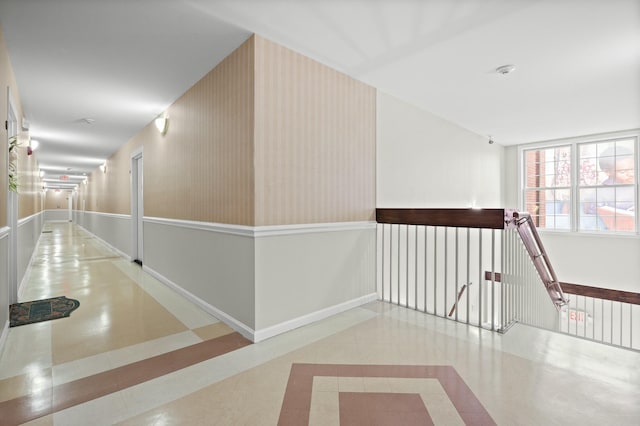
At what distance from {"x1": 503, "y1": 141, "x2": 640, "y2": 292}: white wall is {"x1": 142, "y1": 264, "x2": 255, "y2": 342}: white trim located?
23.1 ft

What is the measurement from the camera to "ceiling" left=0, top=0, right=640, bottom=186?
231cm

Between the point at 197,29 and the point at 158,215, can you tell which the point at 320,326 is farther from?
the point at 158,215

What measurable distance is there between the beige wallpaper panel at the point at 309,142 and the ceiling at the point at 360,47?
19 centimetres

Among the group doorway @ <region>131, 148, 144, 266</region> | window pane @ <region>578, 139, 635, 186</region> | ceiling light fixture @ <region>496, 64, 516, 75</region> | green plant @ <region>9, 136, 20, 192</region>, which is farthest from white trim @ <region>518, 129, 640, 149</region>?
green plant @ <region>9, 136, 20, 192</region>

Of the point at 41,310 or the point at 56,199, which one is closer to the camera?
the point at 41,310

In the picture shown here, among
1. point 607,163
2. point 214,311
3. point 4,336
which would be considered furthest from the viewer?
point 607,163

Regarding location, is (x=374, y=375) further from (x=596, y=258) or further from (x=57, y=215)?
(x=57, y=215)

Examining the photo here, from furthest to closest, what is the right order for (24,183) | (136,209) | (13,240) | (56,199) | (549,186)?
(56,199), (549,186), (136,209), (24,183), (13,240)

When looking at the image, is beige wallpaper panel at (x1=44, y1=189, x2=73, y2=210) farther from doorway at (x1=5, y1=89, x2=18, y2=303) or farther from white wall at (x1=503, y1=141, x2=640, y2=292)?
white wall at (x1=503, y1=141, x2=640, y2=292)

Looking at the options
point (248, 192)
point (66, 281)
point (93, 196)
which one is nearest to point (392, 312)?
point (248, 192)

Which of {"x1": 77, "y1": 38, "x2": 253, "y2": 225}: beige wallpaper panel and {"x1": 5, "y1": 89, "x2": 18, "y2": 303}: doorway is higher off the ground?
{"x1": 77, "y1": 38, "x2": 253, "y2": 225}: beige wallpaper panel

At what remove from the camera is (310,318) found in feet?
9.86

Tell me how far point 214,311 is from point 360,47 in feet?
9.54

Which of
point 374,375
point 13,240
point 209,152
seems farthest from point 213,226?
point 13,240
